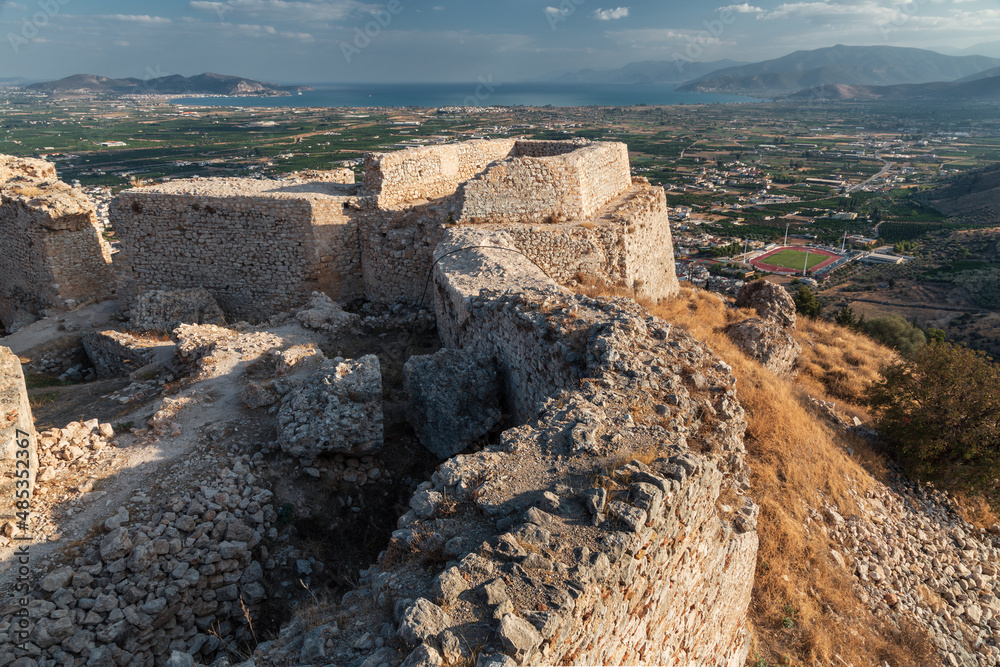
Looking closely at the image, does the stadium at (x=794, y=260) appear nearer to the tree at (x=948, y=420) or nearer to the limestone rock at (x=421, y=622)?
the tree at (x=948, y=420)

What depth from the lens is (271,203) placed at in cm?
1153

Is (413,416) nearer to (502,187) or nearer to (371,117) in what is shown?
(502,187)

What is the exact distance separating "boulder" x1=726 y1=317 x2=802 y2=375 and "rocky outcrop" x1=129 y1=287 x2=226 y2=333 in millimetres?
10858

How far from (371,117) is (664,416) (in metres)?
107

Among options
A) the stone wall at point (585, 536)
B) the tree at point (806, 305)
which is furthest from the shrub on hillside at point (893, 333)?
the stone wall at point (585, 536)

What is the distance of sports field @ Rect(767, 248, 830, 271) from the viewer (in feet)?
160

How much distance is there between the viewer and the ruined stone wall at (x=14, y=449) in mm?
5094

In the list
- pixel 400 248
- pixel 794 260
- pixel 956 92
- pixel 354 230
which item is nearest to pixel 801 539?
pixel 400 248

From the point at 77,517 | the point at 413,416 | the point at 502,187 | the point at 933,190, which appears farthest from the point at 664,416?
the point at 933,190

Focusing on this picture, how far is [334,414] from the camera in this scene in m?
6.41

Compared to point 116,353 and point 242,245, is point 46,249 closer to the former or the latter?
point 116,353

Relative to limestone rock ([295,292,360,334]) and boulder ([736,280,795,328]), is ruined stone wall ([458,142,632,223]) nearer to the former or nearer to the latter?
limestone rock ([295,292,360,334])

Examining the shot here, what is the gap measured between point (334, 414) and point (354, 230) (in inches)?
260

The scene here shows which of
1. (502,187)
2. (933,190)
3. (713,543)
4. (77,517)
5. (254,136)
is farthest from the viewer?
(254,136)
